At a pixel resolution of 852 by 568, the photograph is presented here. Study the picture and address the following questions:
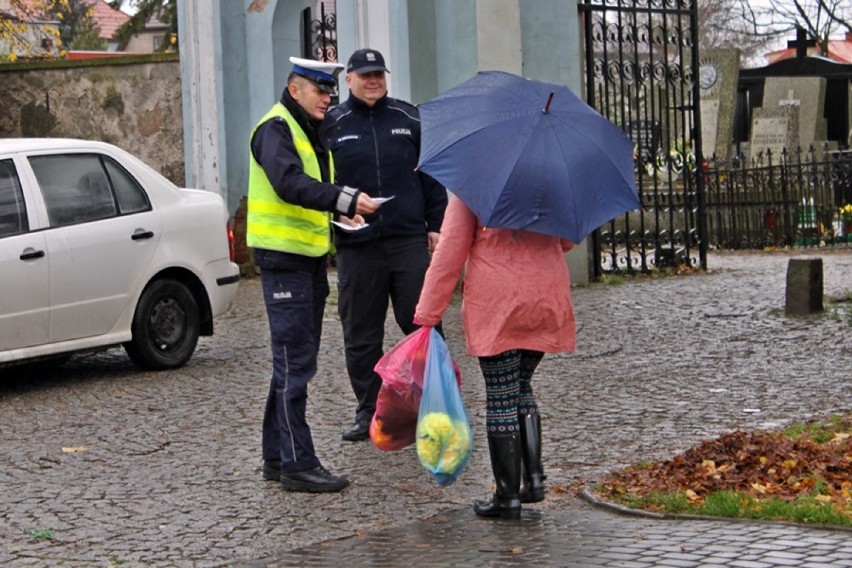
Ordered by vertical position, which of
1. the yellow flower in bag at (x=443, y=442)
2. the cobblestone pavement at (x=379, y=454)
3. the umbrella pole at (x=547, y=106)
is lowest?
the cobblestone pavement at (x=379, y=454)

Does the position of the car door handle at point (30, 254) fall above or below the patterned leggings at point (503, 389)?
above

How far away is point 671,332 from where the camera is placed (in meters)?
12.4

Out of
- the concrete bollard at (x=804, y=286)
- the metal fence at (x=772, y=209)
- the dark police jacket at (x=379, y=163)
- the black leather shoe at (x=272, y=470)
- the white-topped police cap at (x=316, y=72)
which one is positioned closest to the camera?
the white-topped police cap at (x=316, y=72)

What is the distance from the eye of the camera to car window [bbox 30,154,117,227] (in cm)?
1037

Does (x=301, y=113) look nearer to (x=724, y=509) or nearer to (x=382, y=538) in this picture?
(x=382, y=538)

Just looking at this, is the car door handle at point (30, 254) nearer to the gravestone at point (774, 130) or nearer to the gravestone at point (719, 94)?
the gravestone at point (719, 94)

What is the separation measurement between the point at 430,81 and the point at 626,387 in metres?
6.53

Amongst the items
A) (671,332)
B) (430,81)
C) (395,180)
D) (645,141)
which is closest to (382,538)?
(395,180)

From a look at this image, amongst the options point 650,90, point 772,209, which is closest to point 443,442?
point 650,90

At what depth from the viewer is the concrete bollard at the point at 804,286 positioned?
13.0 metres

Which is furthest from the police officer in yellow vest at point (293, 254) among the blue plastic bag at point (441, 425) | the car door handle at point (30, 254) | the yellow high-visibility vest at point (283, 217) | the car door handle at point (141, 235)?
the car door handle at point (141, 235)

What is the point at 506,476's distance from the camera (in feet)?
20.6

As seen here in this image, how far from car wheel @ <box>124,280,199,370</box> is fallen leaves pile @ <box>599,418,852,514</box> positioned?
4.65 meters

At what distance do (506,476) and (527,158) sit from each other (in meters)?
1.22
